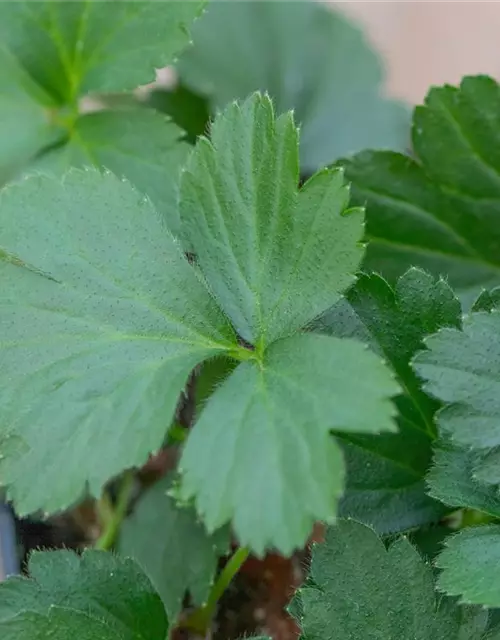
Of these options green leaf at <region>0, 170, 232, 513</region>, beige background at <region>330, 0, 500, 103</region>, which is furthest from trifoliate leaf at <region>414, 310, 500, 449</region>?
beige background at <region>330, 0, 500, 103</region>

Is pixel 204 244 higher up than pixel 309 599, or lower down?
higher up

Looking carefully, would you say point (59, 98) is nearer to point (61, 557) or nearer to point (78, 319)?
point (78, 319)

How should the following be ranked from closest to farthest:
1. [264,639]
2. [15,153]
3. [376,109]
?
[264,639] → [15,153] → [376,109]

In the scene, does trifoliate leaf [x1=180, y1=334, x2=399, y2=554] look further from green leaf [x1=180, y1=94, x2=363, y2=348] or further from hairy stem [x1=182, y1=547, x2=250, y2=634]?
hairy stem [x1=182, y1=547, x2=250, y2=634]

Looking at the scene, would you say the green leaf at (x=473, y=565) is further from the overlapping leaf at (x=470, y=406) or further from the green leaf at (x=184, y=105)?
the green leaf at (x=184, y=105)

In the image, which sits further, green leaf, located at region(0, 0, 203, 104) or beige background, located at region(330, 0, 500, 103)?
beige background, located at region(330, 0, 500, 103)

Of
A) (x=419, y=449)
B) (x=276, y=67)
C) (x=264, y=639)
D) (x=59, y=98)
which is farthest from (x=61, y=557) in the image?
(x=276, y=67)

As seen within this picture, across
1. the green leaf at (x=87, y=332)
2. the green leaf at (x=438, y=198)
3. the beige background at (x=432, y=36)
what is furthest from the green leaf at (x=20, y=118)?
the beige background at (x=432, y=36)
